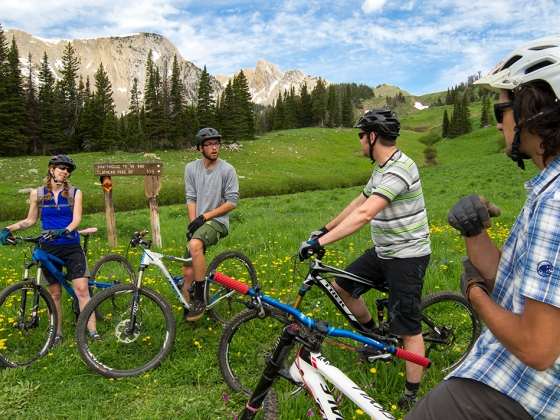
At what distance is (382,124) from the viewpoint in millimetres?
3707

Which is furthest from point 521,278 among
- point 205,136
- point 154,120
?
point 154,120

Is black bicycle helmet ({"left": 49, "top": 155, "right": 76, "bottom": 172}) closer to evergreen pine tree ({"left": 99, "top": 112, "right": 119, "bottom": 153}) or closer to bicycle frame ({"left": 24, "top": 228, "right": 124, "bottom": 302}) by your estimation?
bicycle frame ({"left": 24, "top": 228, "right": 124, "bottom": 302})

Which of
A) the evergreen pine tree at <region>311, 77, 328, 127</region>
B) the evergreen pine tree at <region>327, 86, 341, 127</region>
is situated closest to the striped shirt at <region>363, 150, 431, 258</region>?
the evergreen pine tree at <region>311, 77, 328, 127</region>

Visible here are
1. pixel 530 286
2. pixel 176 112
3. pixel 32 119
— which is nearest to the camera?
pixel 530 286

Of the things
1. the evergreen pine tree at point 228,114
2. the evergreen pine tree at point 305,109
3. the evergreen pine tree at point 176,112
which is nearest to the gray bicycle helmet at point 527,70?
the evergreen pine tree at point 176,112

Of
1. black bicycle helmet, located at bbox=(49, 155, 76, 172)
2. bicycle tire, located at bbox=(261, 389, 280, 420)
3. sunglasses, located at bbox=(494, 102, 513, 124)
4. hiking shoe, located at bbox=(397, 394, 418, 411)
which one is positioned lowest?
hiking shoe, located at bbox=(397, 394, 418, 411)

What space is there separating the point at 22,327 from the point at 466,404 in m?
5.81

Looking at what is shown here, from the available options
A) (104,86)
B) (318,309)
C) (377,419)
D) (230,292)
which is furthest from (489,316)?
(104,86)

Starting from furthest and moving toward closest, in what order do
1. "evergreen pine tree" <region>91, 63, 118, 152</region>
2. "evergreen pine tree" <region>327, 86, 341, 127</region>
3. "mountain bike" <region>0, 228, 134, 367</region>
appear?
"evergreen pine tree" <region>327, 86, 341, 127</region> < "evergreen pine tree" <region>91, 63, 118, 152</region> < "mountain bike" <region>0, 228, 134, 367</region>

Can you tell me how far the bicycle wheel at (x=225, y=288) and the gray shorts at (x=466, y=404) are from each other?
3.73 meters

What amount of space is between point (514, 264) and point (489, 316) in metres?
0.30

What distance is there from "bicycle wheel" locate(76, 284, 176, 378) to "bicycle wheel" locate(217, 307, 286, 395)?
106 centimetres

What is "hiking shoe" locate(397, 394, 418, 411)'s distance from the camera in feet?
11.8

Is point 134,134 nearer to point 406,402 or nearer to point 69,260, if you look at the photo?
point 69,260
